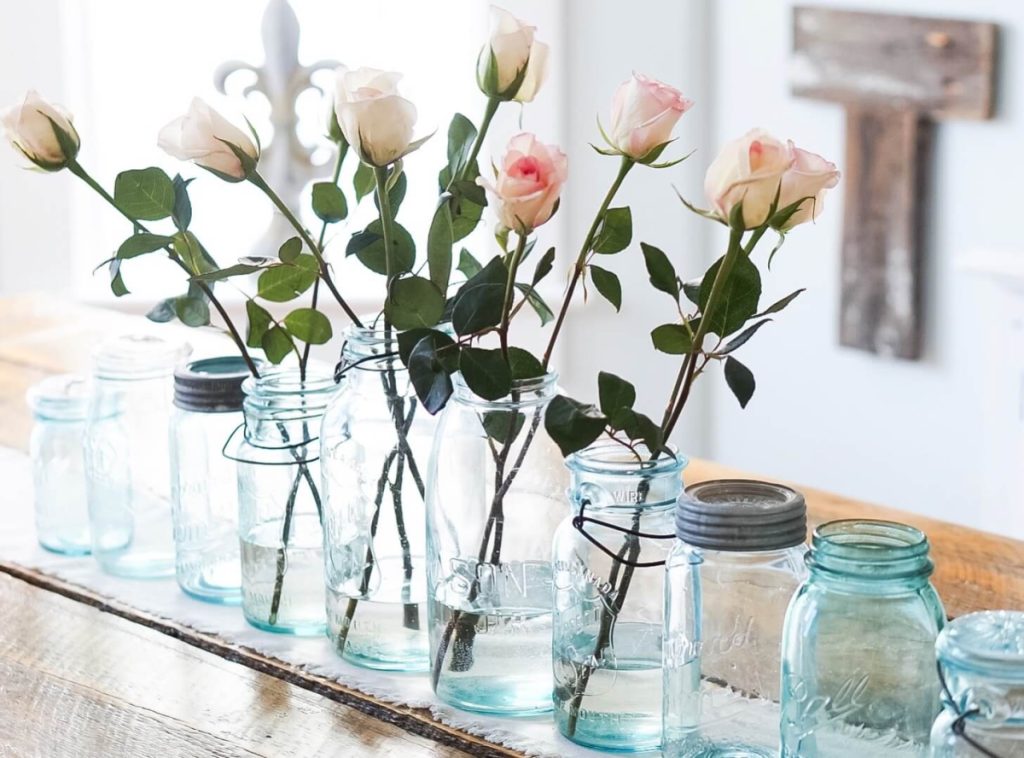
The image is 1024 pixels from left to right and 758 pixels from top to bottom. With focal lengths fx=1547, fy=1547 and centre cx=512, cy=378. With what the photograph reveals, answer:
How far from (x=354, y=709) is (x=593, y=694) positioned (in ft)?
0.56

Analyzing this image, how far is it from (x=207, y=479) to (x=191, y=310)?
13cm

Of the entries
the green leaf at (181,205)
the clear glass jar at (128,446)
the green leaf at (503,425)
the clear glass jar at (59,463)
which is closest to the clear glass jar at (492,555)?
the green leaf at (503,425)

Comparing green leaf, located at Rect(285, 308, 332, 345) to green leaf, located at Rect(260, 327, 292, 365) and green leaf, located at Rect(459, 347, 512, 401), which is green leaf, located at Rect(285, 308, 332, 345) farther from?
green leaf, located at Rect(459, 347, 512, 401)

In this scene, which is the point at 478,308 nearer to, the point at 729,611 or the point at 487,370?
the point at 487,370

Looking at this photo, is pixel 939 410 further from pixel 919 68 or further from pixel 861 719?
pixel 861 719

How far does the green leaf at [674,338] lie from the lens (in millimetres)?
836

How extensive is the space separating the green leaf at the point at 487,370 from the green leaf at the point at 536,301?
→ 72 mm

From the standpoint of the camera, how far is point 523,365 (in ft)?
2.81

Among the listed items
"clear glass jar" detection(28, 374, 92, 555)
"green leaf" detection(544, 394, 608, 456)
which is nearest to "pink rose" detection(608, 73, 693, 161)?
"green leaf" detection(544, 394, 608, 456)

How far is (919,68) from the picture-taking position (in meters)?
2.59

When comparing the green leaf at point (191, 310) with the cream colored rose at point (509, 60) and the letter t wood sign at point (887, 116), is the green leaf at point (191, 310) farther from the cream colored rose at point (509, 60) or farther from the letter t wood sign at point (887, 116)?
the letter t wood sign at point (887, 116)

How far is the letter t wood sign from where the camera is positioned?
8.29 feet

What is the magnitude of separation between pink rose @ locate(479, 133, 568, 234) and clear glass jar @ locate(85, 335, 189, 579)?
0.46 metres

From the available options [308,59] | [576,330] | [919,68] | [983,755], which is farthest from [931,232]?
[983,755]
